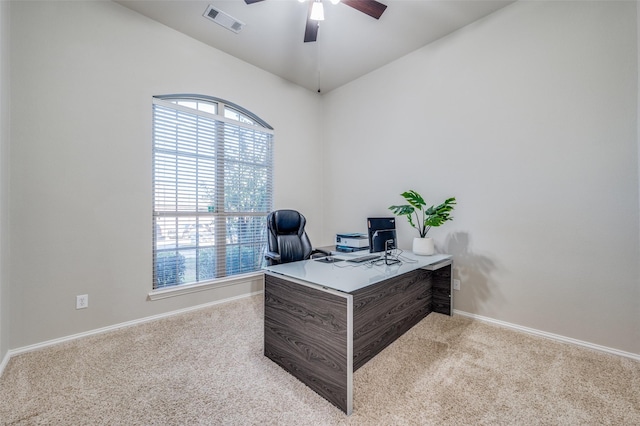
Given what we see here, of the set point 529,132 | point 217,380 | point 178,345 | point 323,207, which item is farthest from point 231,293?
point 529,132

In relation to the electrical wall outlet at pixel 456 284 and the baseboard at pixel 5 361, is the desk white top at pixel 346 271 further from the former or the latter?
the baseboard at pixel 5 361

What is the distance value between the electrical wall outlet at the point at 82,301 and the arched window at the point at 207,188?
20.7 inches

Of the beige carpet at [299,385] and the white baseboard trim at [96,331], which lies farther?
the white baseboard trim at [96,331]

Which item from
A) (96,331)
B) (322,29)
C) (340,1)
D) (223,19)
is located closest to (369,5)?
(340,1)

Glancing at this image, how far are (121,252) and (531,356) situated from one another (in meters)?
3.62

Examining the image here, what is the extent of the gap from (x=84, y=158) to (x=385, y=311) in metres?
2.91

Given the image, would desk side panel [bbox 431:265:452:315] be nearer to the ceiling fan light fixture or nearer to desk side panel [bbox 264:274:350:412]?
desk side panel [bbox 264:274:350:412]

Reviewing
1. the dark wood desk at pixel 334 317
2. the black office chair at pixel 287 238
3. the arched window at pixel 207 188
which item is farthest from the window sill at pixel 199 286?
the dark wood desk at pixel 334 317

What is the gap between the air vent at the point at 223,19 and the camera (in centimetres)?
250

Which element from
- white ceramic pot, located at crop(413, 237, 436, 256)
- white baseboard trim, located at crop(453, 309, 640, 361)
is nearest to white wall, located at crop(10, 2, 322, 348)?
white ceramic pot, located at crop(413, 237, 436, 256)

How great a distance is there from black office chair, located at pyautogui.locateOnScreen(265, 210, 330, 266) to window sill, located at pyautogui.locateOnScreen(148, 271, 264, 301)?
0.83 m

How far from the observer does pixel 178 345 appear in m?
2.16

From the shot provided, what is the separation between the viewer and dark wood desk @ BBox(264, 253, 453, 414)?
146 cm

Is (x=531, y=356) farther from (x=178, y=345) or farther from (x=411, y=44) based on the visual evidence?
(x=411, y=44)
